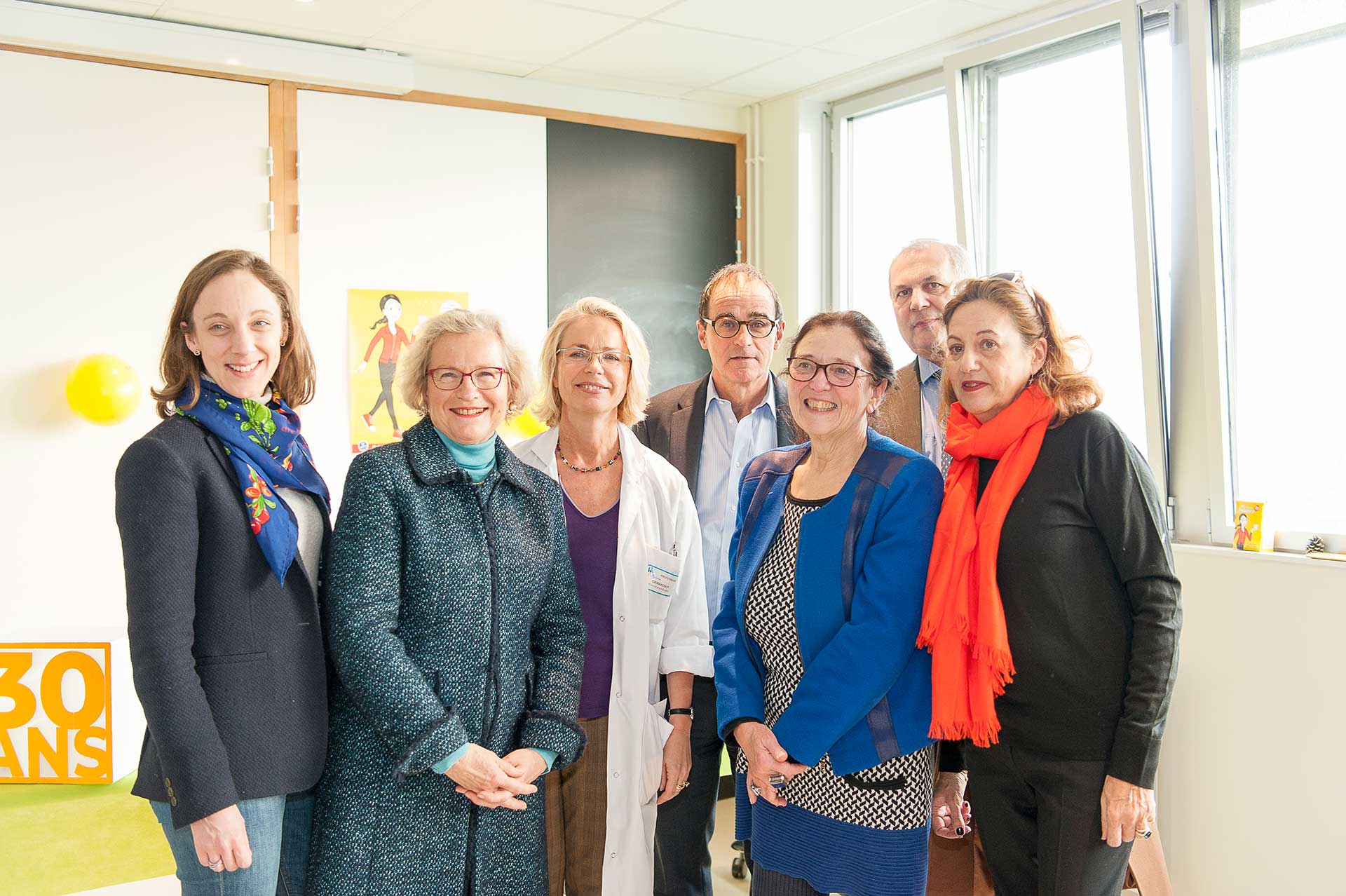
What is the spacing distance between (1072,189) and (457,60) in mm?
2546

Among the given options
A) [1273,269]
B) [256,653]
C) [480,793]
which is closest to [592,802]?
[480,793]

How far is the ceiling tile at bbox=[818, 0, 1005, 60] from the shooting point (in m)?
3.87

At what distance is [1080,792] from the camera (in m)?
1.89

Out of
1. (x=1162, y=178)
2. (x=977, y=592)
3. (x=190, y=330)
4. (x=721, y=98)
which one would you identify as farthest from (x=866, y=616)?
(x=721, y=98)

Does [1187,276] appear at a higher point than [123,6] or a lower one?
lower

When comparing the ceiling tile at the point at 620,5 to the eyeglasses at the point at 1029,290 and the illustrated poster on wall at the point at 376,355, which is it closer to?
the illustrated poster on wall at the point at 376,355

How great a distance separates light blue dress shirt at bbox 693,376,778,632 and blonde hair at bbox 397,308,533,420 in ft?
2.48

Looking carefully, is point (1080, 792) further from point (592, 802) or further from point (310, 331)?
point (310, 331)

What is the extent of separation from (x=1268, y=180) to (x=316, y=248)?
11.4 ft

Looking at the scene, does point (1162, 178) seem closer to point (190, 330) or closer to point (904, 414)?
point (904, 414)

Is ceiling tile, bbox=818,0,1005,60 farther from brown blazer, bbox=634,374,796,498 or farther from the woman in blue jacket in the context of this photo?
the woman in blue jacket

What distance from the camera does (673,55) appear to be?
4453 mm

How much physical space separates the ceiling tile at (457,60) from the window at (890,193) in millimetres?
1556

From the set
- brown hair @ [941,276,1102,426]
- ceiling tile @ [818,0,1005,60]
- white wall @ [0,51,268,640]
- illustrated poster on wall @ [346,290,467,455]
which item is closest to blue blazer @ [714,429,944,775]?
brown hair @ [941,276,1102,426]
